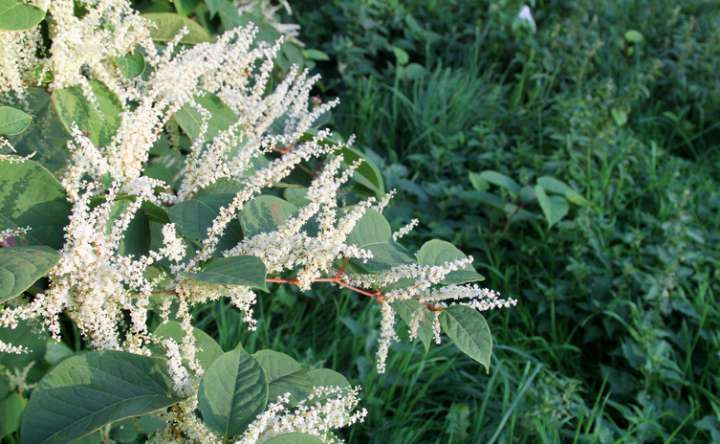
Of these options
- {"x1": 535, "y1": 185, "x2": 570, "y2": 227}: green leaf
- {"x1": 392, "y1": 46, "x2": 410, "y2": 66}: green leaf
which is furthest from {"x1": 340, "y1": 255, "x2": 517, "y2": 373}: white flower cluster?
{"x1": 392, "y1": 46, "x2": 410, "y2": 66}: green leaf

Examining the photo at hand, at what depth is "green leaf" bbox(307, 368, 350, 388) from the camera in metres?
1.32

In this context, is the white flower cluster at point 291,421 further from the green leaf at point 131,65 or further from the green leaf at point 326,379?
the green leaf at point 131,65

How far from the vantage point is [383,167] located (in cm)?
358

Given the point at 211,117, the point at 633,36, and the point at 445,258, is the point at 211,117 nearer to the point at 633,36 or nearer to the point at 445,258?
the point at 445,258

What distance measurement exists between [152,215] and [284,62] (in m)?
1.43

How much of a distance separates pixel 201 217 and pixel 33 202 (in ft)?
0.74

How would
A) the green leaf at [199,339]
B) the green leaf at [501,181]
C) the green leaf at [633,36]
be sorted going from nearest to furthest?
1. the green leaf at [199,339]
2. the green leaf at [501,181]
3. the green leaf at [633,36]

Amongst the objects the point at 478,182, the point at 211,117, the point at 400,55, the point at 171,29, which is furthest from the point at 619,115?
the point at 211,117

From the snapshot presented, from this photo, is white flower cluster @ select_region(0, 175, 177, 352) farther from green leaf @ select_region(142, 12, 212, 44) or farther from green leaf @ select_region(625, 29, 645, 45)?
green leaf @ select_region(625, 29, 645, 45)

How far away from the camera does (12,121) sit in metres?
1.13

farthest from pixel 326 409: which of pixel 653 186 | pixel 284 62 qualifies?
pixel 653 186

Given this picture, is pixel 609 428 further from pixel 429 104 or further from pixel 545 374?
pixel 429 104

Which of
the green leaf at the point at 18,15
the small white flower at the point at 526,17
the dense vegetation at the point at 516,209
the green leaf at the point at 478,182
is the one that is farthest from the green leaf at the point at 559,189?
the green leaf at the point at 18,15

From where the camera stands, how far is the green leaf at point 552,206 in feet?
10.2
